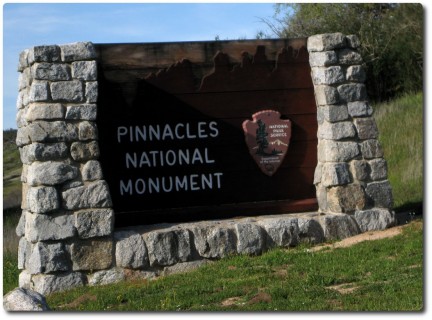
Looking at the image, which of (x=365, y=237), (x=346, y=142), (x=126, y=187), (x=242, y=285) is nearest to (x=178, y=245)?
(x=126, y=187)

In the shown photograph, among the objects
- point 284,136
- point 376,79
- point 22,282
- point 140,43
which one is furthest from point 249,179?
point 376,79

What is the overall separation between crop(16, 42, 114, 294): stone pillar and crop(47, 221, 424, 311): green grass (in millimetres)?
442

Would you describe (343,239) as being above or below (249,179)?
below

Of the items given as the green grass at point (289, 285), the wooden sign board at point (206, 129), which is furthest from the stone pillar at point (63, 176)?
the wooden sign board at point (206, 129)

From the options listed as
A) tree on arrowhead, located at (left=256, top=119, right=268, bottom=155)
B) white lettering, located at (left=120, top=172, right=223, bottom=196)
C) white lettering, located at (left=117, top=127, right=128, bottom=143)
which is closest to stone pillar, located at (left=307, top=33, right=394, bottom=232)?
tree on arrowhead, located at (left=256, top=119, right=268, bottom=155)

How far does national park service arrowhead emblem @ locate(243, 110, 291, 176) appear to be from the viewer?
11.5 metres

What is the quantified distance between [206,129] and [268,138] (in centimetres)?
89

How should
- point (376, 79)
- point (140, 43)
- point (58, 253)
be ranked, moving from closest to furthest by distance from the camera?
point (58, 253) < point (140, 43) < point (376, 79)

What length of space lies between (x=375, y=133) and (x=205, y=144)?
2388mm

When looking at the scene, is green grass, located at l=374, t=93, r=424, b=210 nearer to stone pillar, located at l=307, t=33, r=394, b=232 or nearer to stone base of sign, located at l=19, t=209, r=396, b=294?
stone pillar, located at l=307, t=33, r=394, b=232

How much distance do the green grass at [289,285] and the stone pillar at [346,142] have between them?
833 millimetres

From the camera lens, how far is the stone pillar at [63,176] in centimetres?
1006

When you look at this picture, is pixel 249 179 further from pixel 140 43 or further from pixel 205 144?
pixel 140 43

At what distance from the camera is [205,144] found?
37.2 ft
